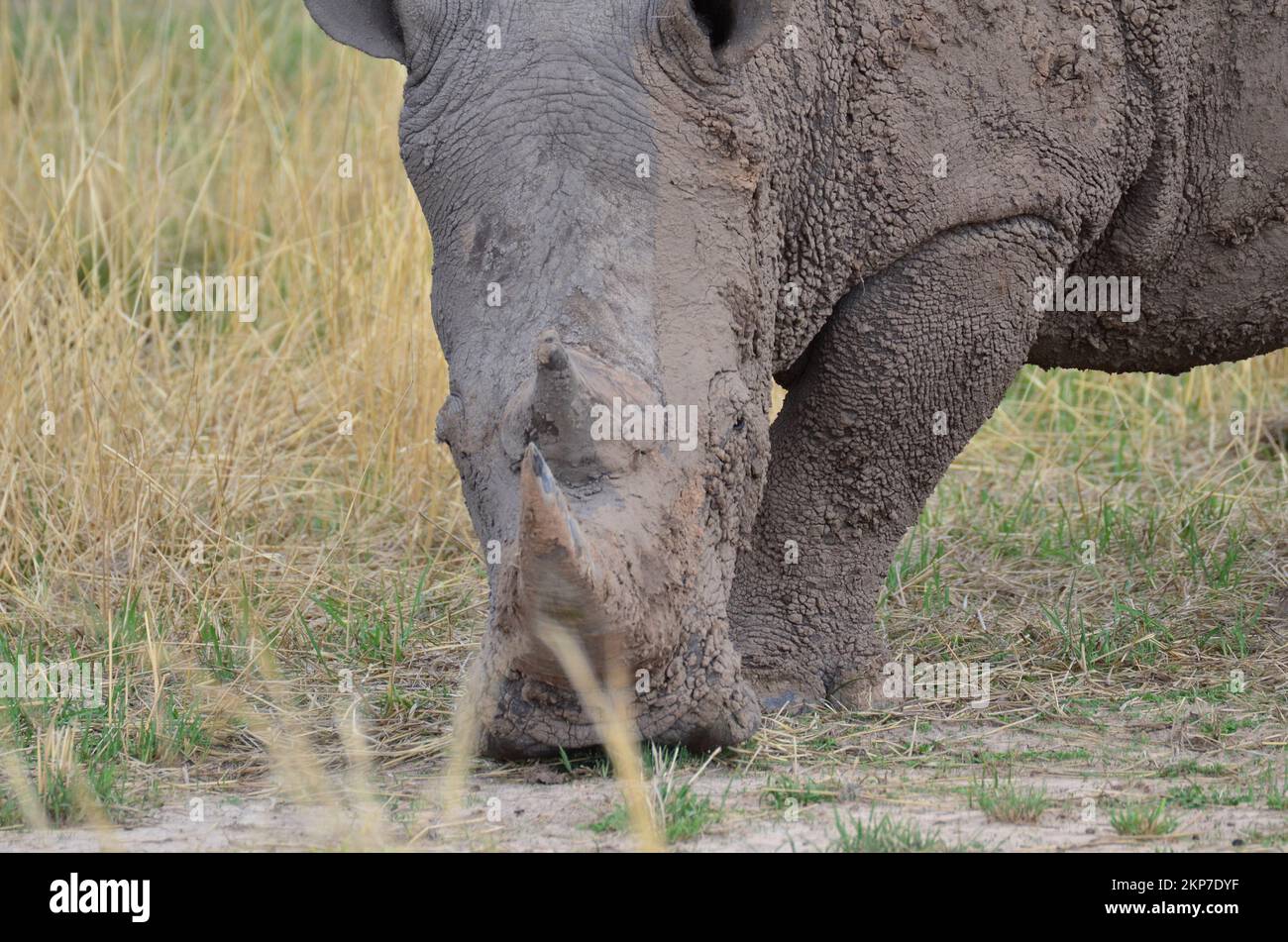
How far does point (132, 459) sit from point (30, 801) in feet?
6.94

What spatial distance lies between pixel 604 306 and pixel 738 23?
0.60 meters

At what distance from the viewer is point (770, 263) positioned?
3.88 metres

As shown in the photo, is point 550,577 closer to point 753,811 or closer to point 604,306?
point 604,306

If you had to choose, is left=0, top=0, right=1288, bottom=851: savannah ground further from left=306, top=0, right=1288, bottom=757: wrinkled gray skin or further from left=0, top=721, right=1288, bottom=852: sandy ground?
left=306, top=0, right=1288, bottom=757: wrinkled gray skin

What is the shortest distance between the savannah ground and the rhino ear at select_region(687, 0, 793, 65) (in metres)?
1.32

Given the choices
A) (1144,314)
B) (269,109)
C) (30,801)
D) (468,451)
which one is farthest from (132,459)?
(269,109)

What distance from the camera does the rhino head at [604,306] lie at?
129 inches

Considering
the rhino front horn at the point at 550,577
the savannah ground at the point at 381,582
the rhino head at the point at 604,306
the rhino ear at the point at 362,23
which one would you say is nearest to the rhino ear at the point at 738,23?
the rhino head at the point at 604,306

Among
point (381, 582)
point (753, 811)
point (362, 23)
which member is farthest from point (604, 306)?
point (381, 582)

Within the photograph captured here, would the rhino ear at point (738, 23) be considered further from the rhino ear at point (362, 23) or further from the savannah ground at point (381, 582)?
the savannah ground at point (381, 582)

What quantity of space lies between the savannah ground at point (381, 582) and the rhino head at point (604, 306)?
1.03 feet

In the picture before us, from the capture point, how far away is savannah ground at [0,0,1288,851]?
3.64 m

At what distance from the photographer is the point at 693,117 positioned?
11.9 ft

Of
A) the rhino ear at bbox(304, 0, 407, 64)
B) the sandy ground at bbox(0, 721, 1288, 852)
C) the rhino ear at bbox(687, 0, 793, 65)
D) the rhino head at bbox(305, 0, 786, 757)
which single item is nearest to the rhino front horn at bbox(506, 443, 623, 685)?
the rhino head at bbox(305, 0, 786, 757)
